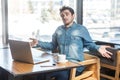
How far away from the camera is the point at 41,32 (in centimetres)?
386

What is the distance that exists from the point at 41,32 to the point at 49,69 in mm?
1813

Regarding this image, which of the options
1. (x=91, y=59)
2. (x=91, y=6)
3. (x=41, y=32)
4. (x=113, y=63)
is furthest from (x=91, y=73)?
(x=91, y=6)

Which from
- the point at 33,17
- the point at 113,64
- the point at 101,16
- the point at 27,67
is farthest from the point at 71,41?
the point at 101,16

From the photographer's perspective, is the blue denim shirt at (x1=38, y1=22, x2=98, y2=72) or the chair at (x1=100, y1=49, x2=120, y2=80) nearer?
the blue denim shirt at (x1=38, y1=22, x2=98, y2=72)

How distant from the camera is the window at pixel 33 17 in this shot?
11.9 ft

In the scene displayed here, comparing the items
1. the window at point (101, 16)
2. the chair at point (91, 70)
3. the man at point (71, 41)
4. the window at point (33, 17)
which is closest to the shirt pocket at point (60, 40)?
the man at point (71, 41)


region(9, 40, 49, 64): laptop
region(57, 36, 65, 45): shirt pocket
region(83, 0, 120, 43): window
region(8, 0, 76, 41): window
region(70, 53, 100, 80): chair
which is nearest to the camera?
region(9, 40, 49, 64): laptop

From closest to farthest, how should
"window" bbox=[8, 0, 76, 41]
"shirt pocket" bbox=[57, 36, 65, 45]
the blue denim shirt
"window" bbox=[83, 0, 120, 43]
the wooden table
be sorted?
the wooden table < the blue denim shirt < "shirt pocket" bbox=[57, 36, 65, 45] < "window" bbox=[8, 0, 76, 41] < "window" bbox=[83, 0, 120, 43]

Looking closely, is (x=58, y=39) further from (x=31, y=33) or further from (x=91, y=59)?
(x=31, y=33)

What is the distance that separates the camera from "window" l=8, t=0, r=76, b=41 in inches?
143

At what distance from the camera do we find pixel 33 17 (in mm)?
3770

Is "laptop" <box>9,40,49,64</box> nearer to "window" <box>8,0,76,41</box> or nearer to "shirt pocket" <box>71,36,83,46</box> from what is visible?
"shirt pocket" <box>71,36,83,46</box>

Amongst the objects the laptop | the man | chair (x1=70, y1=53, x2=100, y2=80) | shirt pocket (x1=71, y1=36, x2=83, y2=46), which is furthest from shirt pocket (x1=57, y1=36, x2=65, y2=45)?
the laptop

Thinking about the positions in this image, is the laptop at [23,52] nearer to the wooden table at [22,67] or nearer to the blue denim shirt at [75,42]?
the wooden table at [22,67]
